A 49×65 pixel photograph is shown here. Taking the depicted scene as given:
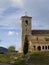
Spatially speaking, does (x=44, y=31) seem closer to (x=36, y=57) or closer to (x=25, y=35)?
(x=25, y=35)

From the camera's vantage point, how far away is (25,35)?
394 ft

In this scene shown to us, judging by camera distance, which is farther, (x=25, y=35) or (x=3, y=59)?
(x=25, y=35)

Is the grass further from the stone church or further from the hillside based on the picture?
the stone church

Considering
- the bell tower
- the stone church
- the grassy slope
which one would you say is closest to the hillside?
the grassy slope

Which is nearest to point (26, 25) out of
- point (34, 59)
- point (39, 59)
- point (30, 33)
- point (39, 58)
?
point (30, 33)

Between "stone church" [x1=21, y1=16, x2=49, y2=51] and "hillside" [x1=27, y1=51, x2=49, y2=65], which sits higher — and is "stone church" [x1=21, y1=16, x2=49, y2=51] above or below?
above

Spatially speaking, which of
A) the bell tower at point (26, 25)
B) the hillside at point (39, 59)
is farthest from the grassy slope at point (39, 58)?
the bell tower at point (26, 25)

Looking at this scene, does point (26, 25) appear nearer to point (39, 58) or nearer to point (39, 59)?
point (39, 58)

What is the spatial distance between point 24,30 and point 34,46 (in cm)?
986

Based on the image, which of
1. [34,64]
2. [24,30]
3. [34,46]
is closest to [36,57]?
[34,64]

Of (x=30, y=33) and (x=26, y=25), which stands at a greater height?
(x=26, y=25)

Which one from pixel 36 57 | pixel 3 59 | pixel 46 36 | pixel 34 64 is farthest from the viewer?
pixel 46 36

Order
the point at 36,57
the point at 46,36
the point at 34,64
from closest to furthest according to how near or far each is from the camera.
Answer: the point at 34,64 → the point at 36,57 → the point at 46,36

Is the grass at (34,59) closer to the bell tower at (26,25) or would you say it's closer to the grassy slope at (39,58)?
the grassy slope at (39,58)
